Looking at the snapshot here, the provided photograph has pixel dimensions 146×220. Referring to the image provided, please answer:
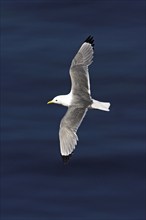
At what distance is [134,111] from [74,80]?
665 cm

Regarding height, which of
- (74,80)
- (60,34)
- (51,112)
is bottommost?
(74,80)

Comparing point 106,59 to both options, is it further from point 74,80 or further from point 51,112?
point 74,80

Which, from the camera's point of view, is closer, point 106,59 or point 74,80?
point 74,80

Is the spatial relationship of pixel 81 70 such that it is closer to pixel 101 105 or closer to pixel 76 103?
pixel 76 103

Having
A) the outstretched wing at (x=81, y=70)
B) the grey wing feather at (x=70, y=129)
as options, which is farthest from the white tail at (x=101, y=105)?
the outstretched wing at (x=81, y=70)

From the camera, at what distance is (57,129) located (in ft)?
101

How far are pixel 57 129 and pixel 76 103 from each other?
6.23 m

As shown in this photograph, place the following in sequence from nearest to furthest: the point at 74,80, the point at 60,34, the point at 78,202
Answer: the point at 74,80, the point at 78,202, the point at 60,34

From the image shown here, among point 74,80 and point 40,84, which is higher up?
point 40,84

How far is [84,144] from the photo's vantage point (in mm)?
30531

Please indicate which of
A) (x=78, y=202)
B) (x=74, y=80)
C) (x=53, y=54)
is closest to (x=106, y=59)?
(x=53, y=54)

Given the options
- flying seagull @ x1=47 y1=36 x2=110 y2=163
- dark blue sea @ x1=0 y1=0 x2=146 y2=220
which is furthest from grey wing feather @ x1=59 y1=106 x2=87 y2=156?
dark blue sea @ x1=0 y1=0 x2=146 y2=220

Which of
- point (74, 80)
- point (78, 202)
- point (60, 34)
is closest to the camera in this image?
point (74, 80)

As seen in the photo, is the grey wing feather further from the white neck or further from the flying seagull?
the white neck
